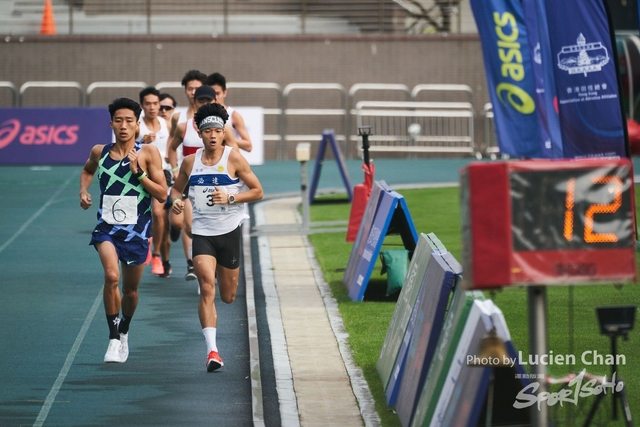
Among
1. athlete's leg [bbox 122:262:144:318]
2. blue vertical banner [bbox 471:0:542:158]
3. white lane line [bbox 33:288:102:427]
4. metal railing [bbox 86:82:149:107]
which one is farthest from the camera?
metal railing [bbox 86:82:149:107]

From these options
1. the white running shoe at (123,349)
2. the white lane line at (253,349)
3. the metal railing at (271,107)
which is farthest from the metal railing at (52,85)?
the white running shoe at (123,349)

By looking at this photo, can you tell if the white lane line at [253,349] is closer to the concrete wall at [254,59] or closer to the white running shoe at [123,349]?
the white running shoe at [123,349]

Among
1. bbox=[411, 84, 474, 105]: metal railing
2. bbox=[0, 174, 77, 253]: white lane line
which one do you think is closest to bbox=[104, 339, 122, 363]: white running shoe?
bbox=[0, 174, 77, 253]: white lane line

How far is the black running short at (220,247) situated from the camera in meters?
9.04

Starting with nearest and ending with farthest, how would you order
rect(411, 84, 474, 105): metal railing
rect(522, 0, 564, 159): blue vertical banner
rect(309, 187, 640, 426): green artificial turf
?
1. rect(309, 187, 640, 426): green artificial turf
2. rect(522, 0, 564, 159): blue vertical banner
3. rect(411, 84, 474, 105): metal railing

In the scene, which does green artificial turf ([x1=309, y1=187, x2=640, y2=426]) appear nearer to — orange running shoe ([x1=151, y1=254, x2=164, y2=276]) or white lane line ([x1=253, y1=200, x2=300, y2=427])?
white lane line ([x1=253, y1=200, x2=300, y2=427])

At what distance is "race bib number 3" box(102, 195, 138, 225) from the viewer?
9.12m

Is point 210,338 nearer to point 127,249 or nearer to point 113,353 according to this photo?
point 113,353

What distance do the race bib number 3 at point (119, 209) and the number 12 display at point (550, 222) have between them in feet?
15.1

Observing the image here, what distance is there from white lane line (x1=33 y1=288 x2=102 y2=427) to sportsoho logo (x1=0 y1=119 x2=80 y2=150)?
57.5ft

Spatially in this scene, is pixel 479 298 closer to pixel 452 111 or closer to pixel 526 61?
pixel 526 61

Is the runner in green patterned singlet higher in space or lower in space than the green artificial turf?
higher

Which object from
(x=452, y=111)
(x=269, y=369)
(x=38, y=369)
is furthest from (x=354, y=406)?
(x=452, y=111)

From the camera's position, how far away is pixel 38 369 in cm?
901
